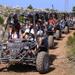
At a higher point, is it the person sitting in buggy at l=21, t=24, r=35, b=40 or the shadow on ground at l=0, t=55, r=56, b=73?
the person sitting in buggy at l=21, t=24, r=35, b=40

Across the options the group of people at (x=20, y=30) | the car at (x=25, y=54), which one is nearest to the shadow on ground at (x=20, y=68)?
the car at (x=25, y=54)

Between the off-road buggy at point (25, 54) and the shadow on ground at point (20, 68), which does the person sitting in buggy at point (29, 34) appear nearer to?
the off-road buggy at point (25, 54)

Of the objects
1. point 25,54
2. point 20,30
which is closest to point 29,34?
point 20,30

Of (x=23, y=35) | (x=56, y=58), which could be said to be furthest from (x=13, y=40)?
(x=56, y=58)

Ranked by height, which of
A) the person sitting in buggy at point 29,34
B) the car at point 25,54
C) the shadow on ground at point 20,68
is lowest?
the shadow on ground at point 20,68

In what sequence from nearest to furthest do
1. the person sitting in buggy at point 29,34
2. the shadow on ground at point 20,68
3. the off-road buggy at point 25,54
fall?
1. the off-road buggy at point 25,54
2. the shadow on ground at point 20,68
3. the person sitting in buggy at point 29,34

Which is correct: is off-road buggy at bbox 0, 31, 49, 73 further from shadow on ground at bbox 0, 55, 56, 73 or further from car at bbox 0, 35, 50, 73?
shadow on ground at bbox 0, 55, 56, 73

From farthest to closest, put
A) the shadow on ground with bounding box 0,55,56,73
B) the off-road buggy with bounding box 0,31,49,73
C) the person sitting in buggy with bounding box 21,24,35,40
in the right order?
the person sitting in buggy with bounding box 21,24,35,40 → the shadow on ground with bounding box 0,55,56,73 → the off-road buggy with bounding box 0,31,49,73

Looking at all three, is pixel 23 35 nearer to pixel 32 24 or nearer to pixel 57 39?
pixel 32 24

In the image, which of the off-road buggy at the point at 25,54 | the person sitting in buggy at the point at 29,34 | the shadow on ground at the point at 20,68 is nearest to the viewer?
the off-road buggy at the point at 25,54

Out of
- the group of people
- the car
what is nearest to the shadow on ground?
the car

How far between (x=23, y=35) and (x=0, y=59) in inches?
49.5

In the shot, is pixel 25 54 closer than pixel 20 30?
Yes

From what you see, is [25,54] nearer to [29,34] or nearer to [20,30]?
[29,34]
